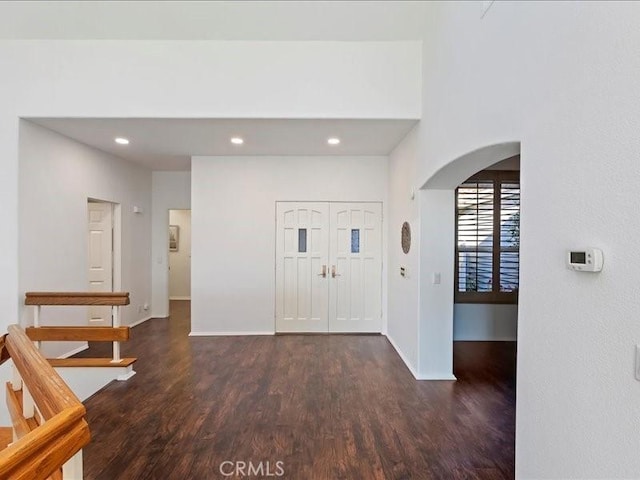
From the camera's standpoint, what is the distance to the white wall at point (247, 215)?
5191 mm

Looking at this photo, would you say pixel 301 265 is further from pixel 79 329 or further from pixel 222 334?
pixel 79 329

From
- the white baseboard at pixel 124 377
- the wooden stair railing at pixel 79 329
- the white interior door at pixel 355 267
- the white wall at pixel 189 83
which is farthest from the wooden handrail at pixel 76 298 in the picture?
the white interior door at pixel 355 267

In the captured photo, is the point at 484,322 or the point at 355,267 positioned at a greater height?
the point at 355,267

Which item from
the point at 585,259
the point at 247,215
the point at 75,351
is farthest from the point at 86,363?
the point at 585,259

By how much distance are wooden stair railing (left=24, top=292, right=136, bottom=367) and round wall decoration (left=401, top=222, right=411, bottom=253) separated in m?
3.22

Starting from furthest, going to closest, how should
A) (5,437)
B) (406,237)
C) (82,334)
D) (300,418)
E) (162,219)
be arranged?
(162,219), (406,237), (82,334), (300,418), (5,437)

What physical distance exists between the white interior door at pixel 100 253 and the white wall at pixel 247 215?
145 cm

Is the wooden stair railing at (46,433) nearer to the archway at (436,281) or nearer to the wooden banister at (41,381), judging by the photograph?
the wooden banister at (41,381)

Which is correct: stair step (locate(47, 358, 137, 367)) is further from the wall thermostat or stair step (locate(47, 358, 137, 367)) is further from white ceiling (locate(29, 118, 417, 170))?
the wall thermostat

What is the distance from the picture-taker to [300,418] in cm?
280

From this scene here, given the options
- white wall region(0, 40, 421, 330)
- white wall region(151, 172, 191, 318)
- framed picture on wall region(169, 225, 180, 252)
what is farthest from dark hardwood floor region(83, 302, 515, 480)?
framed picture on wall region(169, 225, 180, 252)

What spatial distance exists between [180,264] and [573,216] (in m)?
8.40

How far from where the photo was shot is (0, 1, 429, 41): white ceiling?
3.36 meters

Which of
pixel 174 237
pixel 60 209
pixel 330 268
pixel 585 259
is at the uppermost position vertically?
pixel 60 209
